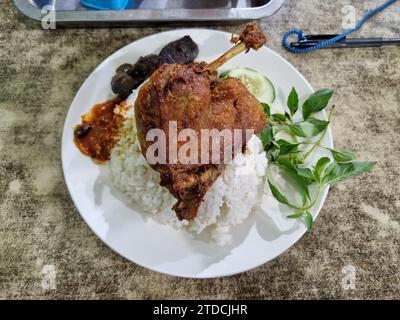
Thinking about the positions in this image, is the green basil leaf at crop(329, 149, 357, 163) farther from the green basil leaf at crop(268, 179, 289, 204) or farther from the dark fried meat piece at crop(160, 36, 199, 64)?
the dark fried meat piece at crop(160, 36, 199, 64)

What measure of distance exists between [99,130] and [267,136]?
1039mm

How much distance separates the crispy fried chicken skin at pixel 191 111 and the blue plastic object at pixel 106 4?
131 cm

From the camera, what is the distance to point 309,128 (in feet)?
7.79

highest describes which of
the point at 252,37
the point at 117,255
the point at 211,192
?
the point at 252,37

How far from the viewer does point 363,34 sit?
3164mm

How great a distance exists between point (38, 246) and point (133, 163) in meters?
0.83

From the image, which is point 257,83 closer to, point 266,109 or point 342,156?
point 266,109

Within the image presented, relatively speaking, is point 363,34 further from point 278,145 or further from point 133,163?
point 133,163

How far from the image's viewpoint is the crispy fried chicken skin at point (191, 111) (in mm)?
1882

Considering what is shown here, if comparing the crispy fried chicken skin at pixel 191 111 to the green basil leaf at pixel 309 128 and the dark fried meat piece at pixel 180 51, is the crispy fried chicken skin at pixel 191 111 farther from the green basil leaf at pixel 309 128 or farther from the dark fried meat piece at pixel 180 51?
the dark fried meat piece at pixel 180 51

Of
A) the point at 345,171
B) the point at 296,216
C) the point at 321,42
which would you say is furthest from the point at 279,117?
the point at 321,42

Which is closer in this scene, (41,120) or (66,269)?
(66,269)

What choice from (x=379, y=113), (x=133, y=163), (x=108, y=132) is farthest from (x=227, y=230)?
(x=379, y=113)

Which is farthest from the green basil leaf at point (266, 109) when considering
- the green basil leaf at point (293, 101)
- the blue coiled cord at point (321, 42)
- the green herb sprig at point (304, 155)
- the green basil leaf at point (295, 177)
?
the blue coiled cord at point (321, 42)
